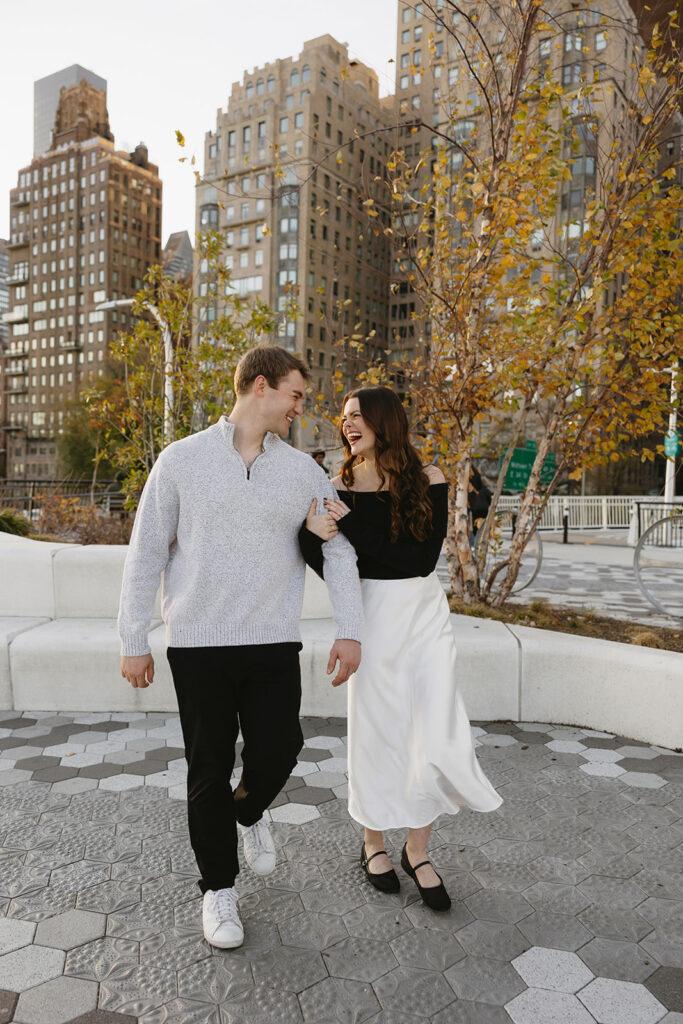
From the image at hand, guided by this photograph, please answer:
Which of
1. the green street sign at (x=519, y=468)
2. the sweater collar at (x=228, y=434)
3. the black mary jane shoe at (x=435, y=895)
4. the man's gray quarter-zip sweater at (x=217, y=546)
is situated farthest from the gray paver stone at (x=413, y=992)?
the green street sign at (x=519, y=468)

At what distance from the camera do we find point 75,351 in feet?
366

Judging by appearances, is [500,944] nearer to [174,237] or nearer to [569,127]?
[569,127]

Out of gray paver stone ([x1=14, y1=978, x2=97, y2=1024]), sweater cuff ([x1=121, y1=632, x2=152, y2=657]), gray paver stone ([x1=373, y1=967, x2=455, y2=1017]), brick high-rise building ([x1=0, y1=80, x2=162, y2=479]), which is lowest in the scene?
gray paver stone ([x1=14, y1=978, x2=97, y2=1024])

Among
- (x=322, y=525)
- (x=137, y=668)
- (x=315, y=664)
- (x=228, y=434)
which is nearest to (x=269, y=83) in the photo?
(x=315, y=664)

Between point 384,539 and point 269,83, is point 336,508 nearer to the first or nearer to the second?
point 384,539

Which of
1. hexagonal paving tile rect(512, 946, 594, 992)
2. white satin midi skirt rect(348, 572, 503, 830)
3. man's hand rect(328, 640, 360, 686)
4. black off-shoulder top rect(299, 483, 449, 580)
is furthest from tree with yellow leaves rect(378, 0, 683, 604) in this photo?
hexagonal paving tile rect(512, 946, 594, 992)

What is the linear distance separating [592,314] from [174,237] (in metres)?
148

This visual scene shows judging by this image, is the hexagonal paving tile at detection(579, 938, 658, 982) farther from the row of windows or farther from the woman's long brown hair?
the row of windows

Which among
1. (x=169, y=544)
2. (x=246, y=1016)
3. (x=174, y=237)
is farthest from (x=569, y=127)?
(x=174, y=237)

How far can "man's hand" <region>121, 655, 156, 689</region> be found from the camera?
8.96ft

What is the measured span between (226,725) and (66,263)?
408ft

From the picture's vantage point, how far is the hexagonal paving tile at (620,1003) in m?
2.30

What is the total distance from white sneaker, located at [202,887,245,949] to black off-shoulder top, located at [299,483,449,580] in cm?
115

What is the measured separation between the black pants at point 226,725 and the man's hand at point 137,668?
3.8 inches
